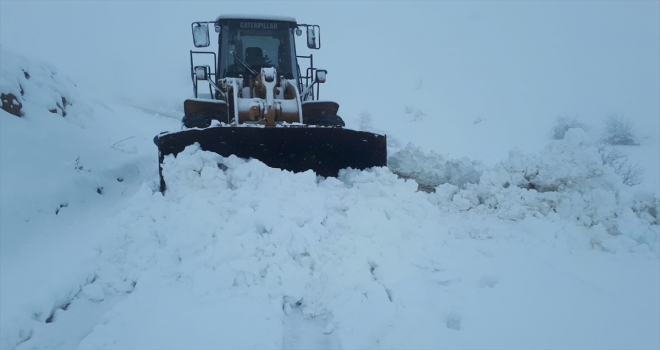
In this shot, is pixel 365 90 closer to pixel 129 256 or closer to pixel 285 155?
pixel 285 155

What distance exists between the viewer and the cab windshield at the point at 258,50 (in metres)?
6.95

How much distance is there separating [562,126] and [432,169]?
8703mm

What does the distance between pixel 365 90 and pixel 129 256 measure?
72.3 ft

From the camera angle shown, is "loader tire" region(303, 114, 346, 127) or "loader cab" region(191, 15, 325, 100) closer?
"loader tire" region(303, 114, 346, 127)

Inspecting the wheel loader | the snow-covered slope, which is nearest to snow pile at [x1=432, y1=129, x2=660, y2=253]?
the snow-covered slope

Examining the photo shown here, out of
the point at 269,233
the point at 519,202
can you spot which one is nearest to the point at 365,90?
the point at 519,202

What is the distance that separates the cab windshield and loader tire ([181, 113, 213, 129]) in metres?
1.03

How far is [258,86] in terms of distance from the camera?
645 cm

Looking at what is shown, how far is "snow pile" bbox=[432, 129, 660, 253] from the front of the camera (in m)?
4.21

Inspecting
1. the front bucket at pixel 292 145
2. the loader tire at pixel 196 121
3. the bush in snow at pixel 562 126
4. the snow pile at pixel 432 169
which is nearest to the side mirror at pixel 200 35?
the loader tire at pixel 196 121

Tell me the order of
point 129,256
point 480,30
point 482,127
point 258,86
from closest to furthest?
point 129,256, point 258,86, point 482,127, point 480,30

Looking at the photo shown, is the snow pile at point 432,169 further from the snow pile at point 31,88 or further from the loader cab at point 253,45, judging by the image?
the snow pile at point 31,88

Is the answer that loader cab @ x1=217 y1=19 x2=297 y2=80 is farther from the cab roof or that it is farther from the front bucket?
the front bucket

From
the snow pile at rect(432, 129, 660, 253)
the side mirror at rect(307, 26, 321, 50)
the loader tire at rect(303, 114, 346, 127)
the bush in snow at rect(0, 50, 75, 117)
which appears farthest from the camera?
the side mirror at rect(307, 26, 321, 50)
